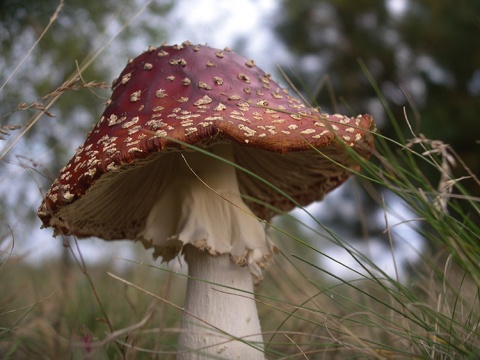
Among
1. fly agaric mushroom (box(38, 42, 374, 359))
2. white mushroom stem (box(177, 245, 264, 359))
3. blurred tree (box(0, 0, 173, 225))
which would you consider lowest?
white mushroom stem (box(177, 245, 264, 359))

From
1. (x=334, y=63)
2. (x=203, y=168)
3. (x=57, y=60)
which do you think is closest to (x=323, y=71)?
(x=334, y=63)

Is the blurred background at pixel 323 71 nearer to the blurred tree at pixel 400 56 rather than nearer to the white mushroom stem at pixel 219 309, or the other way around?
the blurred tree at pixel 400 56

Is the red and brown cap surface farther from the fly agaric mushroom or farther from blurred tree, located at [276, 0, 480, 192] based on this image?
blurred tree, located at [276, 0, 480, 192]

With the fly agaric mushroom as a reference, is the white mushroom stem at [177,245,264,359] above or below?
below

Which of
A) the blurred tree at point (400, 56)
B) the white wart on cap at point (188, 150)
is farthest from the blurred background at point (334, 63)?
the white wart on cap at point (188, 150)

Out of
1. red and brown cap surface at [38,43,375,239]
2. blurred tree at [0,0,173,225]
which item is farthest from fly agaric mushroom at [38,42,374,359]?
blurred tree at [0,0,173,225]

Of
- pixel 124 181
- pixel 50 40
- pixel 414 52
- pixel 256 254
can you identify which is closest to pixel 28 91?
pixel 50 40
